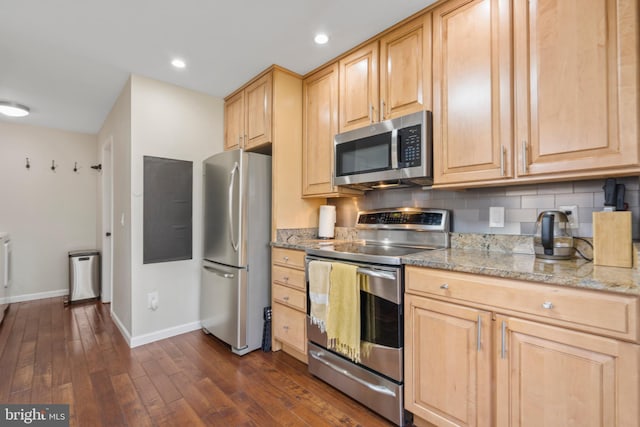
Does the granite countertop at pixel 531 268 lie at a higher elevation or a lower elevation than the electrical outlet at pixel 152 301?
higher

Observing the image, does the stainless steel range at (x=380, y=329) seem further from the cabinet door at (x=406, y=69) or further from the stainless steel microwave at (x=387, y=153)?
the cabinet door at (x=406, y=69)

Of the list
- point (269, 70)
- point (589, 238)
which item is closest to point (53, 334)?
point (269, 70)

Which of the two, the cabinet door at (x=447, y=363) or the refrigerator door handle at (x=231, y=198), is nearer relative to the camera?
the cabinet door at (x=447, y=363)

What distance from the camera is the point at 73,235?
14.6 ft

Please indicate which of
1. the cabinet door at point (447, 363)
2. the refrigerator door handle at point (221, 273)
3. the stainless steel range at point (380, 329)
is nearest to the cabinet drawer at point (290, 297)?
the stainless steel range at point (380, 329)

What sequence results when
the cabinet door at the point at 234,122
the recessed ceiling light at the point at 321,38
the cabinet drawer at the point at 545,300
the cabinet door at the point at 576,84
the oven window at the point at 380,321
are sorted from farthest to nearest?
the cabinet door at the point at 234,122, the recessed ceiling light at the point at 321,38, the oven window at the point at 380,321, the cabinet door at the point at 576,84, the cabinet drawer at the point at 545,300

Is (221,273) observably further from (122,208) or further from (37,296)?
(37,296)

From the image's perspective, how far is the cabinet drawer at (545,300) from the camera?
0.98 meters

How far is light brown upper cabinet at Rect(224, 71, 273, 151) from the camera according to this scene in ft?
8.52

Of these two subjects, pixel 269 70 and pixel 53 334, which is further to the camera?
pixel 53 334

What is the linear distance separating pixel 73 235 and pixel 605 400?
585 centimetres

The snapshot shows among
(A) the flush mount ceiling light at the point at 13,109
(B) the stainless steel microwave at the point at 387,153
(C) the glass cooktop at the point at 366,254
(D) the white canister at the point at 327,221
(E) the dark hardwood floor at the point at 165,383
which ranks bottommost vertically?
(E) the dark hardwood floor at the point at 165,383

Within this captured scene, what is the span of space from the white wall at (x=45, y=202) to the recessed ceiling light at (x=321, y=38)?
4.27 m

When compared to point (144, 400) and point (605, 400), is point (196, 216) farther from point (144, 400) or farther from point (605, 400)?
point (605, 400)
